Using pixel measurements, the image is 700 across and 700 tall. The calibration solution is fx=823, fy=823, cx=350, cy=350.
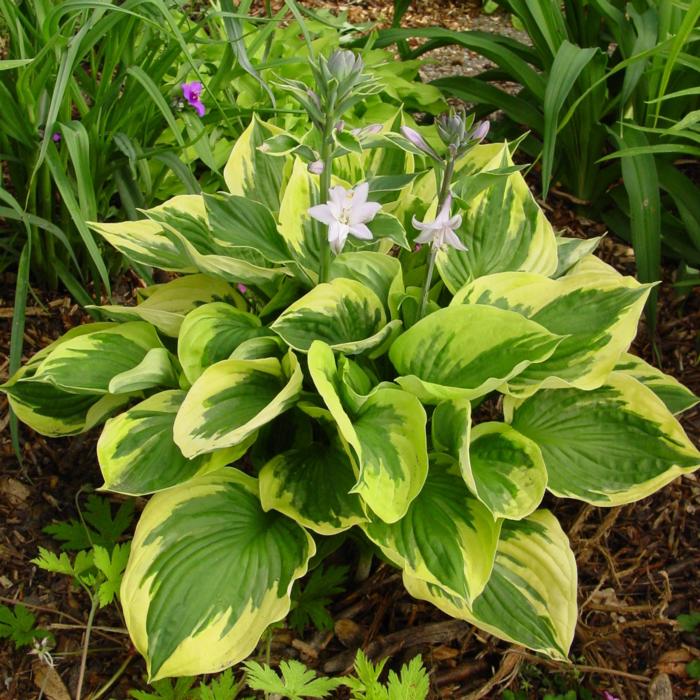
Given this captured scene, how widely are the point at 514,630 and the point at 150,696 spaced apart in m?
0.58

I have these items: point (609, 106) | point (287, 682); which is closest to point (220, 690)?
point (287, 682)

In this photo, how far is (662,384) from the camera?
1.57 m

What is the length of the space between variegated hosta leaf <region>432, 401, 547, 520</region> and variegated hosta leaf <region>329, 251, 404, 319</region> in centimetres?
24

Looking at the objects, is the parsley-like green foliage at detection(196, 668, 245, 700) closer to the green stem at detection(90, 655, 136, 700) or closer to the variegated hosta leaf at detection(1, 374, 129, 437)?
the green stem at detection(90, 655, 136, 700)

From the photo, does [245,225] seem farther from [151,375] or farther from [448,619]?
[448,619]

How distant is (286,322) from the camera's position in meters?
1.35

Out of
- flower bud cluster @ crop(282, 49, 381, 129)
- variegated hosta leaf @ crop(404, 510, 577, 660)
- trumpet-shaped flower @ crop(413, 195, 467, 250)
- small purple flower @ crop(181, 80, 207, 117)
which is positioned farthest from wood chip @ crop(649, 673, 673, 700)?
small purple flower @ crop(181, 80, 207, 117)

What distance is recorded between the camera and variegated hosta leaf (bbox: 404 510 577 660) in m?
1.29

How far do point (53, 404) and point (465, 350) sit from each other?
78 centimetres

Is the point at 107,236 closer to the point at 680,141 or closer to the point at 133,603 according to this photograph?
the point at 133,603

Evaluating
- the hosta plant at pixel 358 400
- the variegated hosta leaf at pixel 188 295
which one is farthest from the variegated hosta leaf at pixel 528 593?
the variegated hosta leaf at pixel 188 295

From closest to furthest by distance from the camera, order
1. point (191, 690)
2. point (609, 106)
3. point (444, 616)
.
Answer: point (191, 690) → point (444, 616) → point (609, 106)

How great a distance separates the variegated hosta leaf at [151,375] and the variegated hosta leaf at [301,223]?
297 millimetres

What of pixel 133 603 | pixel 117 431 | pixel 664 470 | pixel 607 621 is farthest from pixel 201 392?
pixel 607 621
